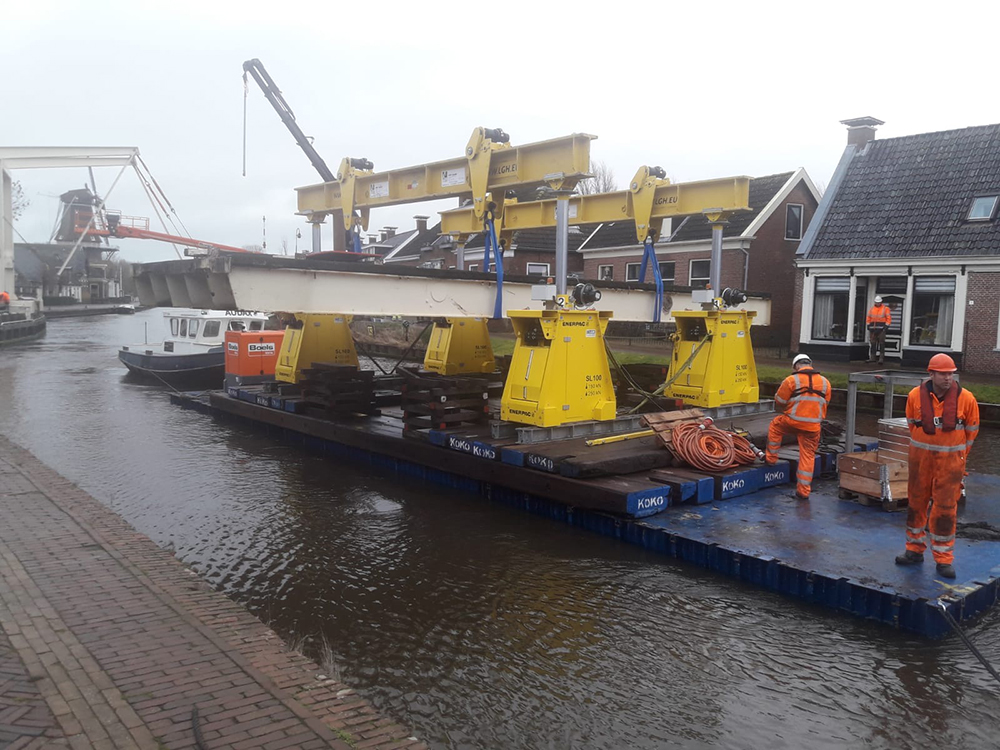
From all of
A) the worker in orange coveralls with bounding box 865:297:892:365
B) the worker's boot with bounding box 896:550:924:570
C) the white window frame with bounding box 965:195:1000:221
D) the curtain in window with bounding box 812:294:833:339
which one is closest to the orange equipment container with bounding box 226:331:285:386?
the worker's boot with bounding box 896:550:924:570

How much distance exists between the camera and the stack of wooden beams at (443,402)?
9.85 metres

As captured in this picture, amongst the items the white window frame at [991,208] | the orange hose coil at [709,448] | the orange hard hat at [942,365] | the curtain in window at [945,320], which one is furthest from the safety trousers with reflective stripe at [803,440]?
the white window frame at [991,208]

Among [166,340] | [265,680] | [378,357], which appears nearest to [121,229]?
[378,357]

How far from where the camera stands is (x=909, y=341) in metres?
19.7

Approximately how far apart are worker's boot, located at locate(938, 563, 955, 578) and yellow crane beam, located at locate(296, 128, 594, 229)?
5.69 m

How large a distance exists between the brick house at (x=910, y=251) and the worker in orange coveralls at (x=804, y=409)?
12.6 m

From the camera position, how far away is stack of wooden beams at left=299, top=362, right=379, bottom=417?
12062 mm

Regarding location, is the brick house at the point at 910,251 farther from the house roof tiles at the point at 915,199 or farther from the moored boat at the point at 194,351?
the moored boat at the point at 194,351

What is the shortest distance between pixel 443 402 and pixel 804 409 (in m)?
4.28

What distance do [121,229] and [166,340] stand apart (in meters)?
38.9

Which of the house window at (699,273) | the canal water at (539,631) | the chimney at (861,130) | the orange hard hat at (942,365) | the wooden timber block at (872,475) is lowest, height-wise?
the canal water at (539,631)

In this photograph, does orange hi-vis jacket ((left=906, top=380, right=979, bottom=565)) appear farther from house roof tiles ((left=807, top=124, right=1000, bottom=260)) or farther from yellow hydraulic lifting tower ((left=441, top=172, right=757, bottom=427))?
house roof tiles ((left=807, top=124, right=1000, bottom=260))

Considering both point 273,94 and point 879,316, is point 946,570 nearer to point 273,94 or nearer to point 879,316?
point 879,316

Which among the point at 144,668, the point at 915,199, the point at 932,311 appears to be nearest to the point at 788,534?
the point at 144,668
